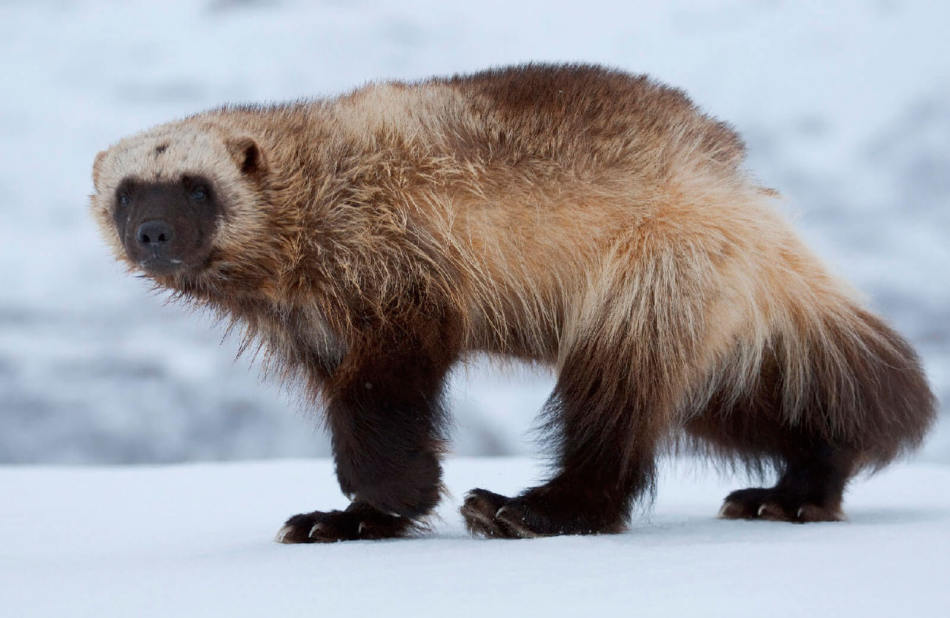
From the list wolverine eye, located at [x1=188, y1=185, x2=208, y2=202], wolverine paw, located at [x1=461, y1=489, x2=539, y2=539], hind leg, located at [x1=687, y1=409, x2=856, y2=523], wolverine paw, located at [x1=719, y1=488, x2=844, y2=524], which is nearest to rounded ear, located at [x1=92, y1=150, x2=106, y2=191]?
wolverine eye, located at [x1=188, y1=185, x2=208, y2=202]

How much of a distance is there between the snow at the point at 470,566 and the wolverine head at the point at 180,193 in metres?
0.79

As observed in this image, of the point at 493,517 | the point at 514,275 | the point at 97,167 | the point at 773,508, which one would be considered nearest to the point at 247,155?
the point at 97,167

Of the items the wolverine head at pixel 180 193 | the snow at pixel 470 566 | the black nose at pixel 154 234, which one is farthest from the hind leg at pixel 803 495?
the black nose at pixel 154 234

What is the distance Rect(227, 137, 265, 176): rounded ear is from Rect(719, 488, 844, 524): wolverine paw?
173 cm

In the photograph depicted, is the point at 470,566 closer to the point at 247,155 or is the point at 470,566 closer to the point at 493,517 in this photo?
the point at 493,517

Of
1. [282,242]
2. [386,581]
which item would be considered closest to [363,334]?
[282,242]

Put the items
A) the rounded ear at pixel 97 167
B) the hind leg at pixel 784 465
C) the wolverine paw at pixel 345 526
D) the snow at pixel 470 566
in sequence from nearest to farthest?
the snow at pixel 470 566
the wolverine paw at pixel 345 526
the rounded ear at pixel 97 167
the hind leg at pixel 784 465

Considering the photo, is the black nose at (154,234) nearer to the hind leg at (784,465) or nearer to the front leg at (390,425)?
the front leg at (390,425)

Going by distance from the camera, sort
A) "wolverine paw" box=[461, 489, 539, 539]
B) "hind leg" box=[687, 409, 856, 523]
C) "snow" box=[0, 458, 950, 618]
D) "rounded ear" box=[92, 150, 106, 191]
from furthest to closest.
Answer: "hind leg" box=[687, 409, 856, 523] → "rounded ear" box=[92, 150, 106, 191] → "wolverine paw" box=[461, 489, 539, 539] → "snow" box=[0, 458, 950, 618]

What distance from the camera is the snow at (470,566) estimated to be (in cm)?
191

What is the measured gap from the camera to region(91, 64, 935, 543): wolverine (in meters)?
2.97

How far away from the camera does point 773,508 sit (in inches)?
134

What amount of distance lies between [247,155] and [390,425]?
858 mm

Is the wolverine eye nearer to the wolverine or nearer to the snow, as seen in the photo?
the wolverine
